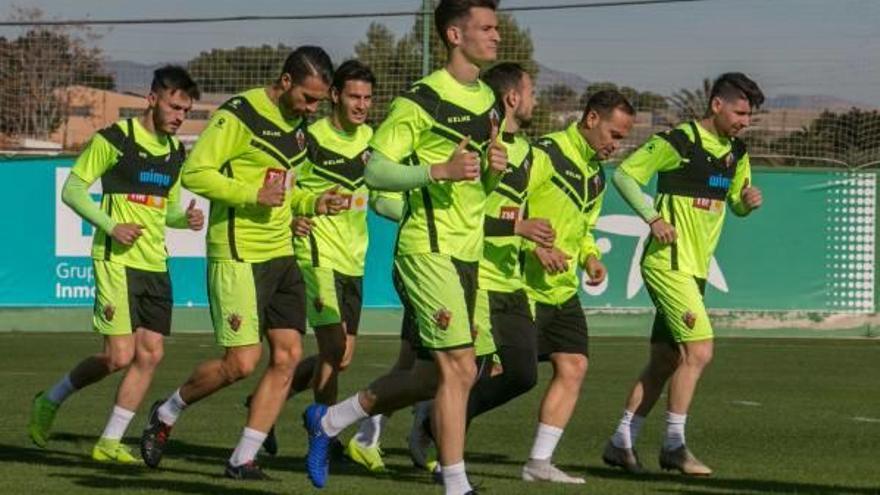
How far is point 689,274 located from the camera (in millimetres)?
11953

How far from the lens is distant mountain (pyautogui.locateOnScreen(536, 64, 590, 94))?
28578 mm

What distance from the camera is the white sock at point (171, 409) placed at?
437 inches

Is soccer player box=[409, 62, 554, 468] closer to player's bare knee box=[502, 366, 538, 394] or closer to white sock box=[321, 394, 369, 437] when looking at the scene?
player's bare knee box=[502, 366, 538, 394]

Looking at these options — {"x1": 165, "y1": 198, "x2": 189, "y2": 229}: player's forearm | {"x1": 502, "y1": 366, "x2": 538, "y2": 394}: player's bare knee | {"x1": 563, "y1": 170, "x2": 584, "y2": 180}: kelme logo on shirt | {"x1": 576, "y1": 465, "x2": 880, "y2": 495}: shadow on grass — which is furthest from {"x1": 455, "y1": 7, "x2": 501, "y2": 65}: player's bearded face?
{"x1": 165, "y1": 198, "x2": 189, "y2": 229}: player's forearm

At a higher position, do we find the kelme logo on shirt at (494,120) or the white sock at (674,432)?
the kelme logo on shirt at (494,120)

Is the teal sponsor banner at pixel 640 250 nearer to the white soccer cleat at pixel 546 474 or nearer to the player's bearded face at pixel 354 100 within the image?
the player's bearded face at pixel 354 100

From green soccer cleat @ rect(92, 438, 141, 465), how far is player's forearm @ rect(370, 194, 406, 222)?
79.2 inches

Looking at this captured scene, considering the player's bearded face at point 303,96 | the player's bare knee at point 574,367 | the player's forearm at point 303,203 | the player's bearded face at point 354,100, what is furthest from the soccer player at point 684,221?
the player's bearded face at point 303,96

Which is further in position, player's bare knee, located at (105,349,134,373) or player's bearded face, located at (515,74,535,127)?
player's bare knee, located at (105,349,134,373)

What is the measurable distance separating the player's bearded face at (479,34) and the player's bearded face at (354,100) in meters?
3.58

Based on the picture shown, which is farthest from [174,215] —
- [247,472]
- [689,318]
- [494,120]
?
[494,120]

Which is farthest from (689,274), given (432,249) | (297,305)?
(432,249)

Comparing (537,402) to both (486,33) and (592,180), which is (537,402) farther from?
(486,33)

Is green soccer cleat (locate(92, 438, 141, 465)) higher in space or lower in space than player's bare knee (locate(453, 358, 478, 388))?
lower
